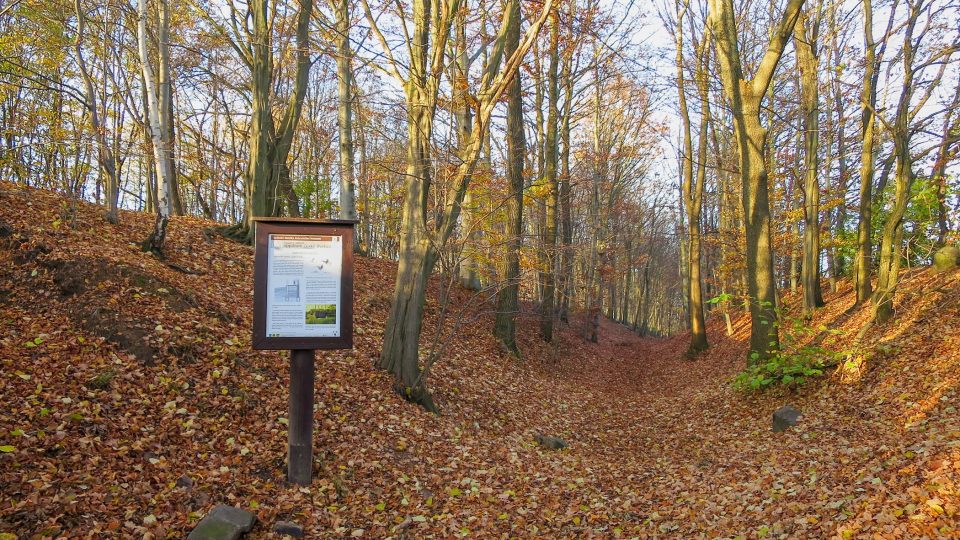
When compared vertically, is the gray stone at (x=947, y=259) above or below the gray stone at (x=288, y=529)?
above

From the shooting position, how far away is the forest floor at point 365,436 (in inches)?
170

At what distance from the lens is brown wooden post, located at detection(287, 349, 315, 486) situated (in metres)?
5.10

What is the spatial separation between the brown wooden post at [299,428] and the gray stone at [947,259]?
46.2ft

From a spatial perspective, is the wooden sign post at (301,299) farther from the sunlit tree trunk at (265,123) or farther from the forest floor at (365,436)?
the sunlit tree trunk at (265,123)

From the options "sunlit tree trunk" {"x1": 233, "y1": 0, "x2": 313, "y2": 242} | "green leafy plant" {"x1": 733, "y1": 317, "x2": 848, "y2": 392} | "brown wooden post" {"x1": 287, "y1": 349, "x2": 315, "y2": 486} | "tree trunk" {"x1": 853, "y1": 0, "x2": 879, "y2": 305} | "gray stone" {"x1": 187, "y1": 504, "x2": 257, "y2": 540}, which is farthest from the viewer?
"sunlit tree trunk" {"x1": 233, "y1": 0, "x2": 313, "y2": 242}

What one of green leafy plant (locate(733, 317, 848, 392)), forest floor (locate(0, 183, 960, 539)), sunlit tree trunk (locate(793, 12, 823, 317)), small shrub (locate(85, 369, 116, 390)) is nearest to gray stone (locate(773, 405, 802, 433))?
forest floor (locate(0, 183, 960, 539))

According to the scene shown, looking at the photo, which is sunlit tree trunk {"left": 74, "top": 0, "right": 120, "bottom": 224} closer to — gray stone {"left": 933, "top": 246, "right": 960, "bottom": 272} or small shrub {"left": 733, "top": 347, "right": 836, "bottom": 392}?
small shrub {"left": 733, "top": 347, "right": 836, "bottom": 392}

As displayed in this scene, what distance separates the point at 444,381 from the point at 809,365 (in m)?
5.97

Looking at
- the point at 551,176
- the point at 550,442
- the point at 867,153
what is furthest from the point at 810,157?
the point at 550,442

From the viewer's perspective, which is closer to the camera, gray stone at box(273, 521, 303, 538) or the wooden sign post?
gray stone at box(273, 521, 303, 538)

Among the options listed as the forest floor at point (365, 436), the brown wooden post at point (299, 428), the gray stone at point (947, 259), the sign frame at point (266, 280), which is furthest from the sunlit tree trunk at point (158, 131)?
the gray stone at point (947, 259)

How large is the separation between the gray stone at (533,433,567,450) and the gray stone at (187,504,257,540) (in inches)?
182

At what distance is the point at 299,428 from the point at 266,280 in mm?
1457

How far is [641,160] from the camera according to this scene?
988 inches
